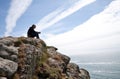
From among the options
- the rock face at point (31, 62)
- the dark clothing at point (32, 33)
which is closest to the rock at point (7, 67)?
the rock face at point (31, 62)

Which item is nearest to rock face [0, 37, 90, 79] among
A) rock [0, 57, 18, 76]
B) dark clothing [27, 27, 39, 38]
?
rock [0, 57, 18, 76]

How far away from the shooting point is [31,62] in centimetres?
2373

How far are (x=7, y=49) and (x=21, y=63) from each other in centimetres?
217

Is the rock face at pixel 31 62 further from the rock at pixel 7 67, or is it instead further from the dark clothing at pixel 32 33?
the dark clothing at pixel 32 33

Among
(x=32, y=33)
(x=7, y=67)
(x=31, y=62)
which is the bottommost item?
(x=7, y=67)

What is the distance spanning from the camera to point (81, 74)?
31.0 meters

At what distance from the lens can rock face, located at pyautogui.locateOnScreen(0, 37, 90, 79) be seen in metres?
20.7

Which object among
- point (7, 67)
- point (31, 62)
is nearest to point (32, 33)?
point (31, 62)

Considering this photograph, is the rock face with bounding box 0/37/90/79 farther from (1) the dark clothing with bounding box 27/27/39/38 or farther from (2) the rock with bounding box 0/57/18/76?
(1) the dark clothing with bounding box 27/27/39/38

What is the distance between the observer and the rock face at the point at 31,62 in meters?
20.7

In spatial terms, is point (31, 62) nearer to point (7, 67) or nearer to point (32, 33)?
point (7, 67)

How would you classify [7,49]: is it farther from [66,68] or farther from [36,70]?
[66,68]

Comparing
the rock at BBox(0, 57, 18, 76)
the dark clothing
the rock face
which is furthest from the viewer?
the dark clothing

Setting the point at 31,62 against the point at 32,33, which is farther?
the point at 32,33
